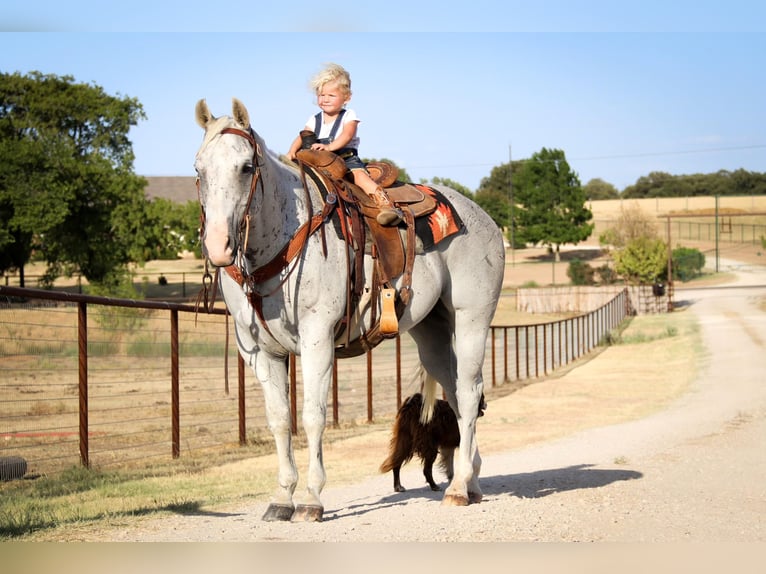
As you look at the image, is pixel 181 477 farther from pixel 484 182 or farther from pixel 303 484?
pixel 484 182

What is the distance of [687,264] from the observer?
240ft

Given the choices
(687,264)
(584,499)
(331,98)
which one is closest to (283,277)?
(331,98)

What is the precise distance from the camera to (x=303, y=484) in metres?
9.33

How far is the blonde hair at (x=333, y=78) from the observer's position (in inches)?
266

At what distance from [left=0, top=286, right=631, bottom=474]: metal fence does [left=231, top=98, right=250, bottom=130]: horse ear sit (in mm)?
1619

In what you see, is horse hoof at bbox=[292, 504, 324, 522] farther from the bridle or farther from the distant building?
the distant building

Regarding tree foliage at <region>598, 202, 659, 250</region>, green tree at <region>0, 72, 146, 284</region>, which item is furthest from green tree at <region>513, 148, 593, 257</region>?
green tree at <region>0, 72, 146, 284</region>

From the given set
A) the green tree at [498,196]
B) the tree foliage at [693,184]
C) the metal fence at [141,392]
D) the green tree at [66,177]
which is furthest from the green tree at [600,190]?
the metal fence at [141,392]

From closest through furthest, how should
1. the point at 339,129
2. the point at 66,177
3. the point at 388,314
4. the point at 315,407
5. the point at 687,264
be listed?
the point at 315,407 → the point at 388,314 → the point at 339,129 → the point at 66,177 → the point at 687,264

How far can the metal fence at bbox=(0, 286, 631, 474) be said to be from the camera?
1080cm

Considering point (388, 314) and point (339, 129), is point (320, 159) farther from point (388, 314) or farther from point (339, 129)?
point (388, 314)

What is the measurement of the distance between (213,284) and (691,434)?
8.32 m

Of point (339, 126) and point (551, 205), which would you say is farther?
point (551, 205)

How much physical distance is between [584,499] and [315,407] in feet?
8.27
